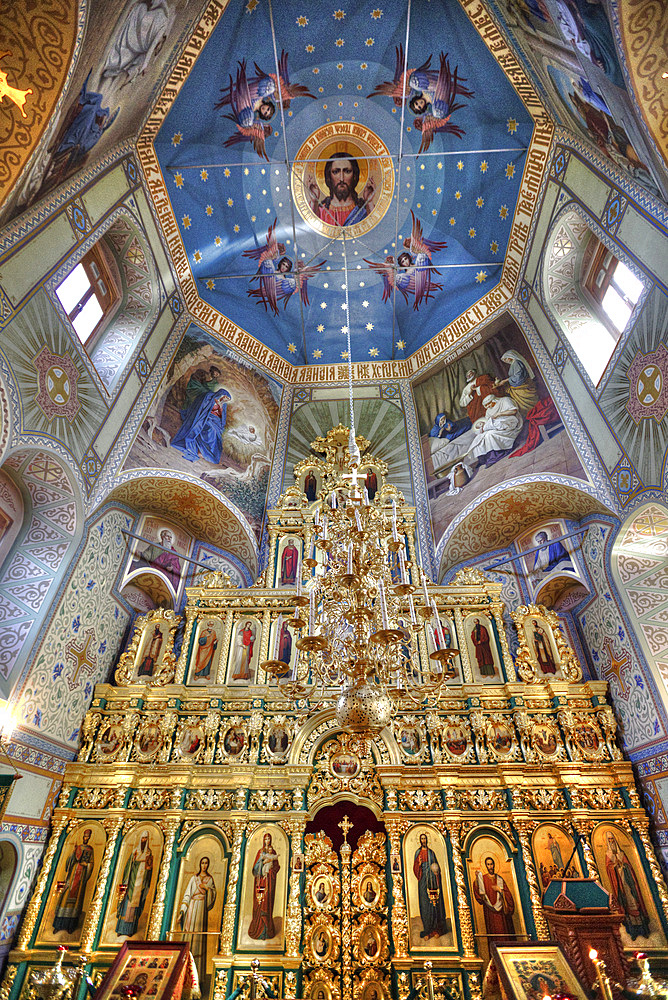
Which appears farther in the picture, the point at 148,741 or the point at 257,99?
the point at 257,99

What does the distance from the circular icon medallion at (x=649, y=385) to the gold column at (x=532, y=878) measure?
6.99 meters

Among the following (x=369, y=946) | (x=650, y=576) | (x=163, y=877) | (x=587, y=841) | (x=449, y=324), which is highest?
(x=449, y=324)

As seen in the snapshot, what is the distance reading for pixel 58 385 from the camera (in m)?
8.78

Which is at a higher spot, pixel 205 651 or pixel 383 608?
pixel 205 651

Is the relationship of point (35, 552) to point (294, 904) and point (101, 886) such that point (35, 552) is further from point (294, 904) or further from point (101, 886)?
point (294, 904)

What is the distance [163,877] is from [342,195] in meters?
14.1

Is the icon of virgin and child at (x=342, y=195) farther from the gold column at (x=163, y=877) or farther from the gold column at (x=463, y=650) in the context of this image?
the gold column at (x=163, y=877)

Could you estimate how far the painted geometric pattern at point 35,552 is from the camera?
8.42 metres

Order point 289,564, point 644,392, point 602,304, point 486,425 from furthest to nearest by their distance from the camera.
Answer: point 486,425, point 289,564, point 602,304, point 644,392

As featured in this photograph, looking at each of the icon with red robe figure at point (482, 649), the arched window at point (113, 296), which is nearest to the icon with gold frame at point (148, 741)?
the icon with red robe figure at point (482, 649)

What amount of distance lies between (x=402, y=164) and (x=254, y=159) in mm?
3266

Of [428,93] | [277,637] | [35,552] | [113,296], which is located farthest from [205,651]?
[428,93]

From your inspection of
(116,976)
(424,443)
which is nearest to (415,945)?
(116,976)

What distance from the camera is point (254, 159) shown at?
38.4 ft
